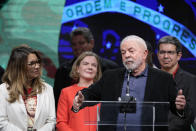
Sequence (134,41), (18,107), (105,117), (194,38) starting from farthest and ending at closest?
(194,38) < (18,107) < (134,41) < (105,117)

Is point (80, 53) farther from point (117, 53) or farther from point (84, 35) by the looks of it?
point (117, 53)

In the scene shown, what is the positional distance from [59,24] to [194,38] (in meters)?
2.08

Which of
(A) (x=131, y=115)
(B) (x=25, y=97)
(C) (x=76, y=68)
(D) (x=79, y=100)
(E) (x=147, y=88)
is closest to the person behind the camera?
(A) (x=131, y=115)

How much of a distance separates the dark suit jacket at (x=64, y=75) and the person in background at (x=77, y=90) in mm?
350

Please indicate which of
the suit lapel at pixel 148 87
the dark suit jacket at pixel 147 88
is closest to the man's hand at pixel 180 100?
the dark suit jacket at pixel 147 88

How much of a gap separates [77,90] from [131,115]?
1837mm

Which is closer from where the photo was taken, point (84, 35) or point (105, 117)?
point (105, 117)

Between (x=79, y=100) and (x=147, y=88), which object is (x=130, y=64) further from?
(x=79, y=100)

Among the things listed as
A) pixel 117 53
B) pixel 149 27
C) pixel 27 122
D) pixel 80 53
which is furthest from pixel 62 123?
pixel 149 27

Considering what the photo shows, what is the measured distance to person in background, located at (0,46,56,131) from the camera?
4.94 m

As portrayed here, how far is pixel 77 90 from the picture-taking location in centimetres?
545

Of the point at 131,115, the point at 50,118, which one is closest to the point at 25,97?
the point at 50,118

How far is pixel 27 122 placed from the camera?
4953 mm

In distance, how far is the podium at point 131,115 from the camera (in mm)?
3676
